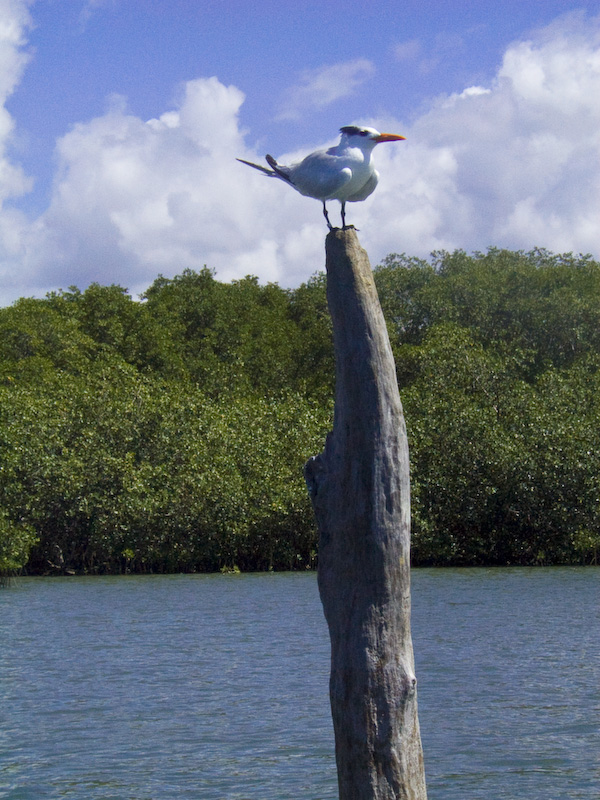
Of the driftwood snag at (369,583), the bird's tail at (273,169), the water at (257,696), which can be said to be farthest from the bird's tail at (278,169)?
the water at (257,696)

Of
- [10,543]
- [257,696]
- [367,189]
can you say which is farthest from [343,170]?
[10,543]

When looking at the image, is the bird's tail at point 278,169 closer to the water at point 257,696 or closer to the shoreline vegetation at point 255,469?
the water at point 257,696

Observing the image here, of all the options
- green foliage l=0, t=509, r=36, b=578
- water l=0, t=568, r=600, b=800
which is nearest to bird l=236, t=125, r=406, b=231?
water l=0, t=568, r=600, b=800

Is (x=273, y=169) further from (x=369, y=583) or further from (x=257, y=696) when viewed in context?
(x=257, y=696)

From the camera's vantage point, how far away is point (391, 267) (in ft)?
206

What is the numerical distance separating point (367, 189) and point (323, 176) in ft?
1.69

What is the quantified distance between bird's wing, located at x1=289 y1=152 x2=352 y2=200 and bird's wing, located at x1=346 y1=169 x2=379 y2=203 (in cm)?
29

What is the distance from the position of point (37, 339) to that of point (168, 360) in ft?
21.0

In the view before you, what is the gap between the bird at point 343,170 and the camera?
7.47m

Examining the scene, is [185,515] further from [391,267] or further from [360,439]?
[360,439]

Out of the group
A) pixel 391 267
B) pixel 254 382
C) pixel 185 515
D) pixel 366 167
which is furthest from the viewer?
pixel 391 267

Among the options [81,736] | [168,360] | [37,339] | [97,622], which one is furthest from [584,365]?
[81,736]

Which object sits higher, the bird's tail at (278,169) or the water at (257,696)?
the bird's tail at (278,169)

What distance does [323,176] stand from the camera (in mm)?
7469
